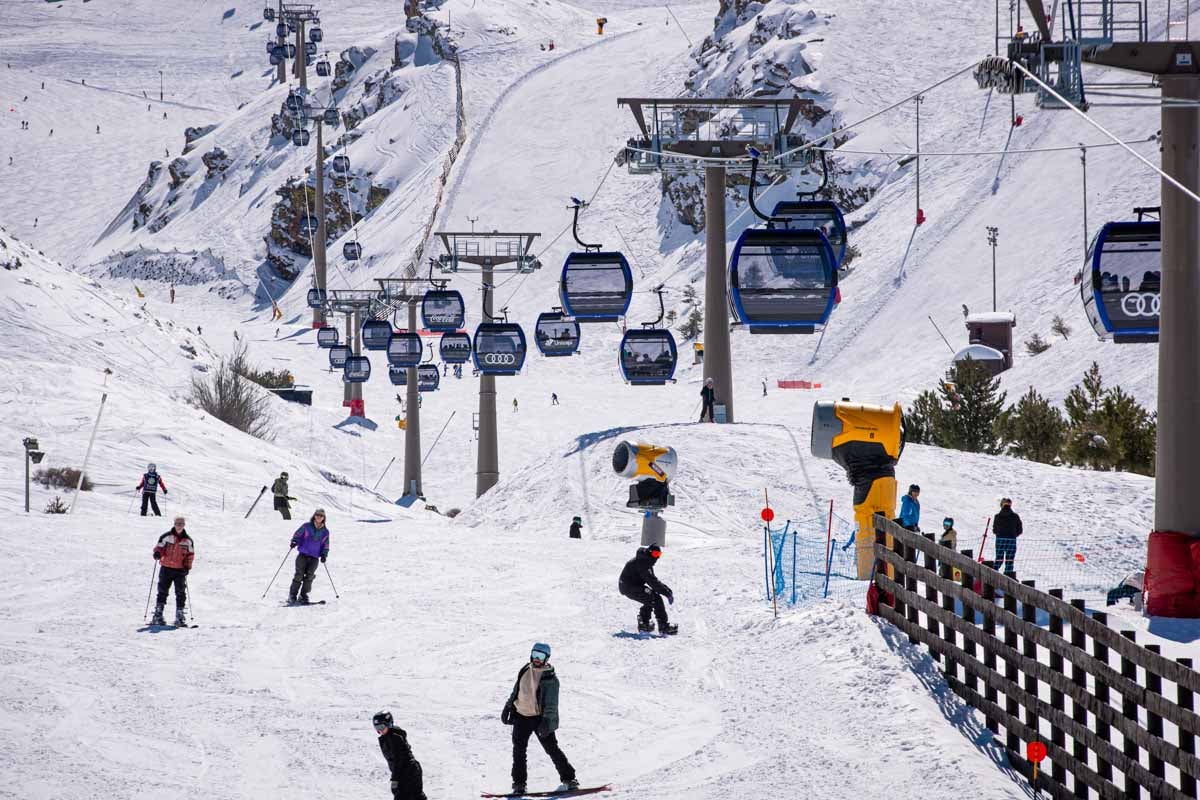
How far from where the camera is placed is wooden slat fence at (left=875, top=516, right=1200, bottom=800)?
→ 8352mm

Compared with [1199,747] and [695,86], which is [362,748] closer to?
[1199,747]

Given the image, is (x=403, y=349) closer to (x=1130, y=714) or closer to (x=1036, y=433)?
(x=1036, y=433)

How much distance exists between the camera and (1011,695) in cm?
1030

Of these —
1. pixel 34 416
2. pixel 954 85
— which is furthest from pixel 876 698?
pixel 954 85

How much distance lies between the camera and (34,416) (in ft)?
113

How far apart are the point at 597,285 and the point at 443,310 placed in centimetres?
1490

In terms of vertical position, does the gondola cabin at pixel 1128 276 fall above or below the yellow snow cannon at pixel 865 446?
above

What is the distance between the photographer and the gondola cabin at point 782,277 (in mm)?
19641

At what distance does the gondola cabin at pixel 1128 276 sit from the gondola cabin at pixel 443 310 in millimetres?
26668

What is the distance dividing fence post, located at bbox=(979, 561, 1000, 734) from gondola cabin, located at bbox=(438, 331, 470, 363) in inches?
1313

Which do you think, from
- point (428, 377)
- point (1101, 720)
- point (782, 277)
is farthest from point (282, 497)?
point (428, 377)

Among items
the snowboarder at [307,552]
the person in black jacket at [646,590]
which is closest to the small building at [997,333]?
the snowboarder at [307,552]

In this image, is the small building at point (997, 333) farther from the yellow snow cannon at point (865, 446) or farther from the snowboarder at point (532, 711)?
the snowboarder at point (532, 711)

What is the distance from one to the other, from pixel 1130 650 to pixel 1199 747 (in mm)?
2099
